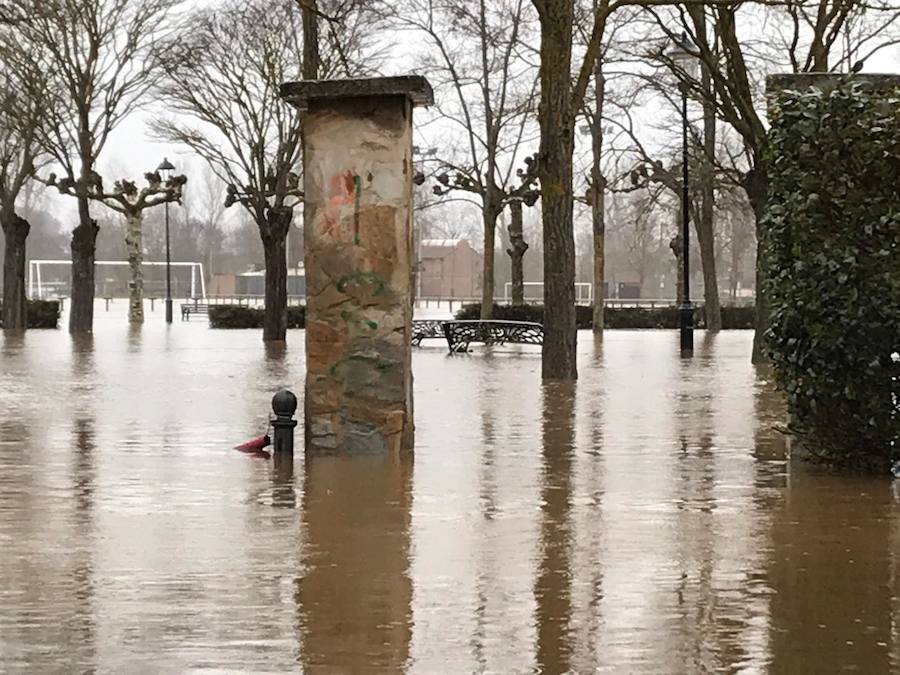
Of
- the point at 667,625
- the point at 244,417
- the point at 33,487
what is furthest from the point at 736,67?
the point at 667,625

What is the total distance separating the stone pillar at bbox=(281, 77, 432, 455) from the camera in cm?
1177

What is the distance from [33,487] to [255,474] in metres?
1.71

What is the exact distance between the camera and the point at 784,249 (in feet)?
34.6

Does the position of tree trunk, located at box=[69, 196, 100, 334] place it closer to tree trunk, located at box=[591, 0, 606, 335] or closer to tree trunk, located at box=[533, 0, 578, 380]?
tree trunk, located at box=[591, 0, 606, 335]

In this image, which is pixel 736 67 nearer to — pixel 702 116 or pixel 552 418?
pixel 552 418

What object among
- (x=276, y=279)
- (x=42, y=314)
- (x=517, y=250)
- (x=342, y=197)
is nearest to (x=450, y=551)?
(x=342, y=197)

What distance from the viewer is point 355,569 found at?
7.38m

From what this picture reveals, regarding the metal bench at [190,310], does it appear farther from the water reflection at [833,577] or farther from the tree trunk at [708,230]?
the water reflection at [833,577]

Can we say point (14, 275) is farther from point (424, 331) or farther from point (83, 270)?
point (424, 331)

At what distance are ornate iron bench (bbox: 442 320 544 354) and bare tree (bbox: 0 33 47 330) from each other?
552 inches

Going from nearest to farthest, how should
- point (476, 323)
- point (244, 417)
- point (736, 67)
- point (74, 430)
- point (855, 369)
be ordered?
point (855, 369) < point (74, 430) < point (244, 417) < point (736, 67) < point (476, 323)

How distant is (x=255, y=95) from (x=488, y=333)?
10.6 meters

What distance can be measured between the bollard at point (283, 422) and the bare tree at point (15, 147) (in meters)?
27.7

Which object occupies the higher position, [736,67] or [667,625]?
[736,67]
